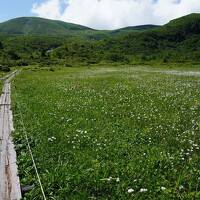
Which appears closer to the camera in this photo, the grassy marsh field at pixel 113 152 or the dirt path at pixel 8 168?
the dirt path at pixel 8 168

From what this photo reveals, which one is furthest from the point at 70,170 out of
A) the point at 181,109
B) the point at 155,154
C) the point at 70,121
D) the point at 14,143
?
the point at 181,109

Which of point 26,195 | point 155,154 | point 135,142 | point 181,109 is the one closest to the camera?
point 26,195

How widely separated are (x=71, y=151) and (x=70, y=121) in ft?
18.7

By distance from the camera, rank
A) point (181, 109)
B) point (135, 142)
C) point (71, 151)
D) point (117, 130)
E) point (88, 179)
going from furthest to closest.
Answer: point (181, 109) < point (117, 130) < point (135, 142) < point (71, 151) < point (88, 179)

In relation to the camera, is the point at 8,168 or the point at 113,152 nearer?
the point at 8,168

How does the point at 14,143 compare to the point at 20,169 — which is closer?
the point at 20,169

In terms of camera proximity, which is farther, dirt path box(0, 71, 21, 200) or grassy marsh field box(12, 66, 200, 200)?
grassy marsh field box(12, 66, 200, 200)

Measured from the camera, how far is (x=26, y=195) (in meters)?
9.48

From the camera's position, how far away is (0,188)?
961cm

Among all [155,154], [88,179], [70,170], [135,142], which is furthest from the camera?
[135,142]

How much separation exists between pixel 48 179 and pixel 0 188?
140cm

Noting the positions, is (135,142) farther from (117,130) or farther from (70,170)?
(70,170)

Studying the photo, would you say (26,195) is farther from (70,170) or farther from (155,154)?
(155,154)

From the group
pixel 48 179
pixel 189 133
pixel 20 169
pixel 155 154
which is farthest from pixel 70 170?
pixel 189 133
